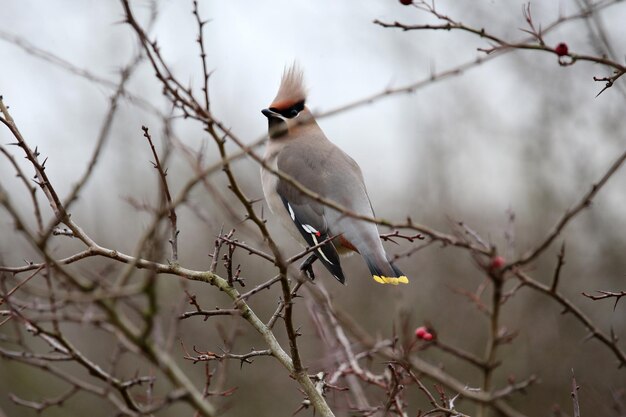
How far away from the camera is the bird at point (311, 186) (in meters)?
4.43

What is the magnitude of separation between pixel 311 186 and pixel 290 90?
0.67 meters

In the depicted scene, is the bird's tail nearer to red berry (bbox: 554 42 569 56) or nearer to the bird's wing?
the bird's wing

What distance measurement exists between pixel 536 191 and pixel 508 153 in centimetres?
97

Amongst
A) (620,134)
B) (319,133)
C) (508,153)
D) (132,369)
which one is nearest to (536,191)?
(508,153)

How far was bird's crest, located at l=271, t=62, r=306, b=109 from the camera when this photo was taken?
5.05 metres

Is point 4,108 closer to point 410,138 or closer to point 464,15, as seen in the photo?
Result: point 464,15

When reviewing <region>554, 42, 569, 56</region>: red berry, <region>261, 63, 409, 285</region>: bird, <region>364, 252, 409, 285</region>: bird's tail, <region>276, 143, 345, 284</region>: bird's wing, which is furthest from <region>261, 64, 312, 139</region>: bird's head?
<region>554, 42, 569, 56</region>: red berry

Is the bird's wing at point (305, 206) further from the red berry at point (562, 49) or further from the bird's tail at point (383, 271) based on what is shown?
the red berry at point (562, 49)

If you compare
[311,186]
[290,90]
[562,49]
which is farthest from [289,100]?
[562,49]

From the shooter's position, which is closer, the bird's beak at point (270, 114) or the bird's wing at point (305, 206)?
the bird's wing at point (305, 206)

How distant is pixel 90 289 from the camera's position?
65.7 inches

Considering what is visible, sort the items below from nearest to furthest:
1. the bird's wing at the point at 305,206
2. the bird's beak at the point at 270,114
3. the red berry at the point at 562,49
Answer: the red berry at the point at 562,49
the bird's wing at the point at 305,206
the bird's beak at the point at 270,114

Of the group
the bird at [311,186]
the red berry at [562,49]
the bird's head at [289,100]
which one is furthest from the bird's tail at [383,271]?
the red berry at [562,49]

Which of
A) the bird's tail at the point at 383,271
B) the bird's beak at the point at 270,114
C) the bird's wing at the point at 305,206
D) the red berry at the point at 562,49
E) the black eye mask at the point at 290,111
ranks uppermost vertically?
the black eye mask at the point at 290,111
